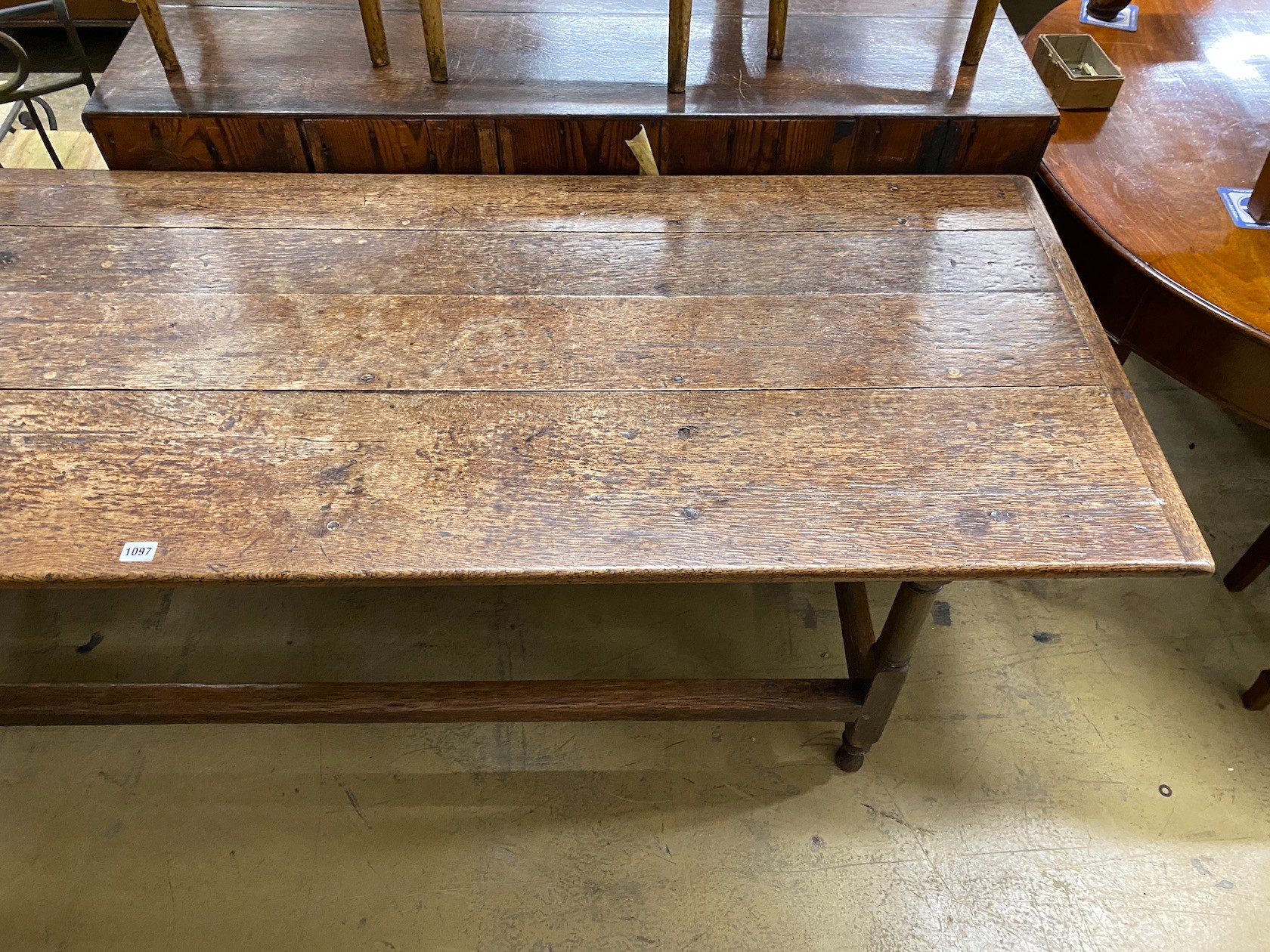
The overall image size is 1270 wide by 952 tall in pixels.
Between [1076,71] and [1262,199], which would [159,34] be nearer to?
[1076,71]

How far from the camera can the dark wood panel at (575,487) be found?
1037 millimetres

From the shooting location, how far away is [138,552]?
1.03m

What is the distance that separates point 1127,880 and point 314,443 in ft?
5.21

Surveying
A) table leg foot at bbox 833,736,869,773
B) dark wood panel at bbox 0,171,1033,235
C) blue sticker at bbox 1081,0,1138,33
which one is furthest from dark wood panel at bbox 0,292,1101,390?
blue sticker at bbox 1081,0,1138,33

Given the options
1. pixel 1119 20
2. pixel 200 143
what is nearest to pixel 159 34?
pixel 200 143

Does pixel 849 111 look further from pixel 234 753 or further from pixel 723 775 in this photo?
pixel 234 753

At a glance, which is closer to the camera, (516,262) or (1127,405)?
(1127,405)

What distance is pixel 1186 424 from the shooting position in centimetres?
231

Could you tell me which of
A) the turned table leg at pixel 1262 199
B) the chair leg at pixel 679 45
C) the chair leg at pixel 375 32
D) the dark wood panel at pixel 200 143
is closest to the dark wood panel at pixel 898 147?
the chair leg at pixel 679 45

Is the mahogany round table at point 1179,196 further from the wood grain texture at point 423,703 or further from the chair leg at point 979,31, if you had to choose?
the wood grain texture at point 423,703

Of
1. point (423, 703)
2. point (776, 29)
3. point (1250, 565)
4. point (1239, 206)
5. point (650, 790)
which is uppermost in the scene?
point (776, 29)

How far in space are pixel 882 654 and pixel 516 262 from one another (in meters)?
0.88

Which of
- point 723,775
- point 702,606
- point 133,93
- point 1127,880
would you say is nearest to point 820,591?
point 702,606

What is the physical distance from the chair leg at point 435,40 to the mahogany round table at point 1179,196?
1.20m
